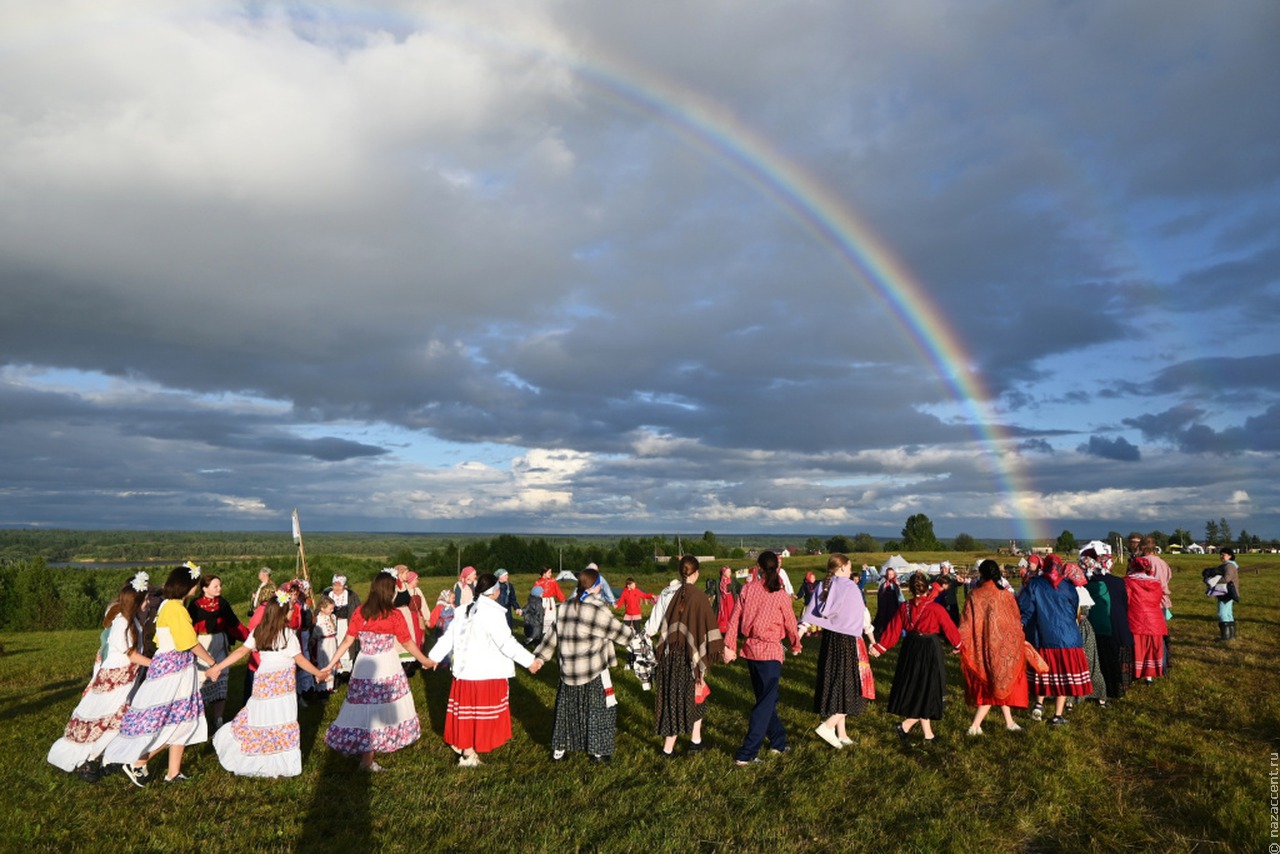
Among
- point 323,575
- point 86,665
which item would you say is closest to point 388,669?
point 86,665

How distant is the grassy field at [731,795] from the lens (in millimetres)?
6727

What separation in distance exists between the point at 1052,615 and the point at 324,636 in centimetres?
1136

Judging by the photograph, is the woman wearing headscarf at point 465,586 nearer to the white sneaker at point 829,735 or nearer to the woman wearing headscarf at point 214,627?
the woman wearing headscarf at point 214,627

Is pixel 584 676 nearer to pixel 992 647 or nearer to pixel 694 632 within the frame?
pixel 694 632

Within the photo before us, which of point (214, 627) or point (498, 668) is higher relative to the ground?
point (214, 627)

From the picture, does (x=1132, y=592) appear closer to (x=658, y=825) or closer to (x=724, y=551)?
(x=658, y=825)

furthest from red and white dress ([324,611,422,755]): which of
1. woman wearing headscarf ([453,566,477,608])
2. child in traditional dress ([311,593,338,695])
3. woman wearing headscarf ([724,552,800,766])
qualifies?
woman wearing headscarf ([453,566,477,608])

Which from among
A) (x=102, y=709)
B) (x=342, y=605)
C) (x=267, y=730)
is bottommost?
(x=267, y=730)

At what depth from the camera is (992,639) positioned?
9766 mm

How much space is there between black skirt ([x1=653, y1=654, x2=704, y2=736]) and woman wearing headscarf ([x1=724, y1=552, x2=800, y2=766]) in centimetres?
53

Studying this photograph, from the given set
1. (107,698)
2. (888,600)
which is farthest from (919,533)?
(107,698)

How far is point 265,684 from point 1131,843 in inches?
334

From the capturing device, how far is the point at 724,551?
225ft

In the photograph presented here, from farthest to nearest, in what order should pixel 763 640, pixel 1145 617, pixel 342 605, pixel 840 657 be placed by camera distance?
pixel 342 605
pixel 1145 617
pixel 840 657
pixel 763 640
